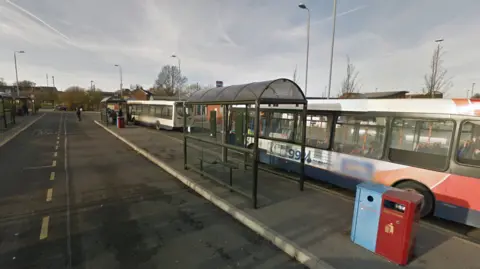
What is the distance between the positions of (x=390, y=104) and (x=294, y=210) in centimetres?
329

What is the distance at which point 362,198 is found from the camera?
3.62 meters

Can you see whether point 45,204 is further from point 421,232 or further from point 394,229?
point 421,232

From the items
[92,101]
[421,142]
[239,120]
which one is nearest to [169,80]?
[92,101]

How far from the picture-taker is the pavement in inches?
132

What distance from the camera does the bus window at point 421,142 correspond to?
4527 mm

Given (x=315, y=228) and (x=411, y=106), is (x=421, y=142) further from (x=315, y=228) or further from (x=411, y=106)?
Answer: (x=315, y=228)

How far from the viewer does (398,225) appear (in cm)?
321

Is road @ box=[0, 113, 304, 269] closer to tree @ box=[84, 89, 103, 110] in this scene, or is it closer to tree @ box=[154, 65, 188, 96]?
tree @ box=[154, 65, 188, 96]

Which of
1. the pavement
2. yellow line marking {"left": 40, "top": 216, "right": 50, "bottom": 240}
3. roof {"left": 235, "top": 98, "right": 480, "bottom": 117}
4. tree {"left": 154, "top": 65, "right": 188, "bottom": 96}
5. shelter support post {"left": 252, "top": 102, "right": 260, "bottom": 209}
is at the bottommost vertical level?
yellow line marking {"left": 40, "top": 216, "right": 50, "bottom": 240}

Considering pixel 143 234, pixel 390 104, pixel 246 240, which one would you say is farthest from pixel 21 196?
pixel 390 104

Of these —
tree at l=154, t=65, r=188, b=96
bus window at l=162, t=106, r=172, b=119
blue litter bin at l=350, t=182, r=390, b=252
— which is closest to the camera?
blue litter bin at l=350, t=182, r=390, b=252

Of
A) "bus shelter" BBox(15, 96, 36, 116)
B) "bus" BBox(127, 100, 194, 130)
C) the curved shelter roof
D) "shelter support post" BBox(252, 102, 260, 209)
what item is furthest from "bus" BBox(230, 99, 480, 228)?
"bus shelter" BBox(15, 96, 36, 116)

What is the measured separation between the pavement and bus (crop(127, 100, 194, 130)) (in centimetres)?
1312

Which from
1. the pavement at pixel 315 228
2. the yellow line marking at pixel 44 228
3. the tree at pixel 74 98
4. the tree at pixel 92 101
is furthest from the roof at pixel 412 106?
the tree at pixel 92 101
